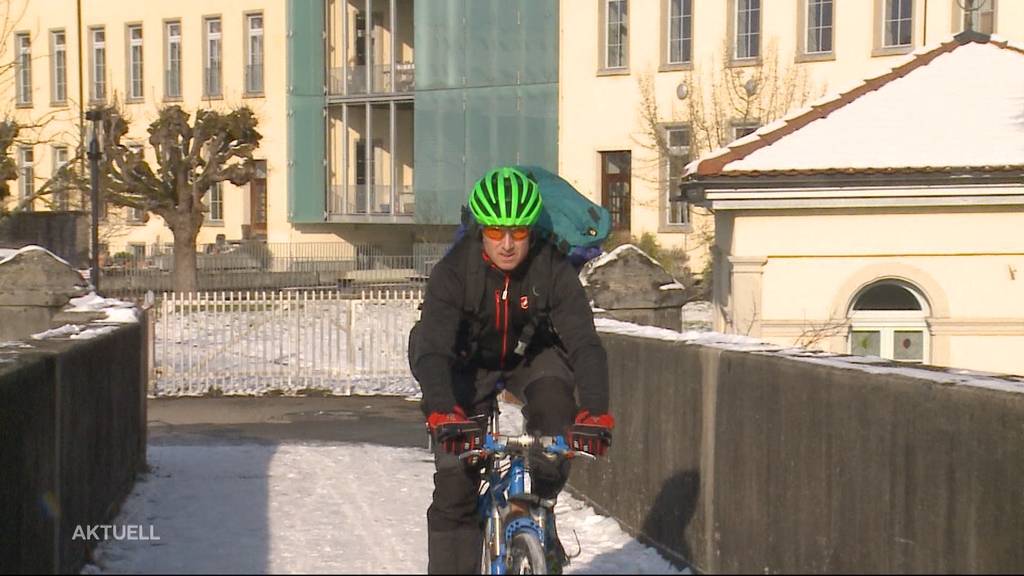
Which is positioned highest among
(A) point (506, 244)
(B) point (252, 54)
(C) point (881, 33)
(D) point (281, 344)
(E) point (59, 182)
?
(B) point (252, 54)

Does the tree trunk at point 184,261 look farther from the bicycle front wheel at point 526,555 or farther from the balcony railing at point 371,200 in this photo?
the bicycle front wheel at point 526,555

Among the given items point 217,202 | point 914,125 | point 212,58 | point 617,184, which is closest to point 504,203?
point 914,125

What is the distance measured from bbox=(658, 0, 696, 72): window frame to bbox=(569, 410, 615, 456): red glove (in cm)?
3487

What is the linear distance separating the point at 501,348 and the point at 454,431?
0.71 m

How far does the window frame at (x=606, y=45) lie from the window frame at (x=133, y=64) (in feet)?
59.1

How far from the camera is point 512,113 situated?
141 feet

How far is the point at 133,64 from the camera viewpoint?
51656 millimetres

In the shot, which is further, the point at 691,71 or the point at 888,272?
the point at 691,71

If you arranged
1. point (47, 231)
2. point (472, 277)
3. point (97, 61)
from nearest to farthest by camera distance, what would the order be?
point (472, 277) < point (47, 231) < point (97, 61)

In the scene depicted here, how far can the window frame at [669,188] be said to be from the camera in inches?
1551

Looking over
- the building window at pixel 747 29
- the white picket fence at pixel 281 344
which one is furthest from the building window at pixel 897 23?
the white picket fence at pixel 281 344

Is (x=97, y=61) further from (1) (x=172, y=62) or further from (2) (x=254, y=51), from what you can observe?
(2) (x=254, y=51)

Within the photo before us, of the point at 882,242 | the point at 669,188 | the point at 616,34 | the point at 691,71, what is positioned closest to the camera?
the point at 882,242

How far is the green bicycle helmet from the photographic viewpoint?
17.4ft
